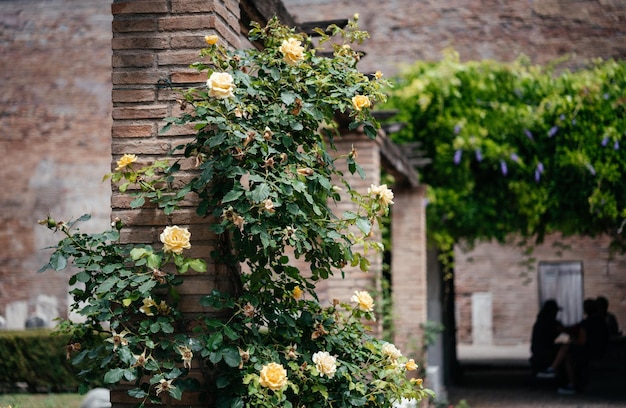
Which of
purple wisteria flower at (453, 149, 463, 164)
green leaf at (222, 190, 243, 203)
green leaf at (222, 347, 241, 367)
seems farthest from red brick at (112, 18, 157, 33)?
purple wisteria flower at (453, 149, 463, 164)

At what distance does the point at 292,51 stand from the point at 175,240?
0.87 metres

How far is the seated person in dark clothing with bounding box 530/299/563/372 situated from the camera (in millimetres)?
12406

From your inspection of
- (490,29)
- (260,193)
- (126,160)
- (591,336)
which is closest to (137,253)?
(126,160)

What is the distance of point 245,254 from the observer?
335 cm

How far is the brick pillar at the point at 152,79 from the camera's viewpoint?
3.58 metres

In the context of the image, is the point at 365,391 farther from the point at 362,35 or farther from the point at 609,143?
the point at 609,143

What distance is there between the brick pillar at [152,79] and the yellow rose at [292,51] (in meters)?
0.38

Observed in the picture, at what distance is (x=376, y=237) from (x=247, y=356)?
4.01 metres

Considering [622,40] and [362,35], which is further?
[622,40]

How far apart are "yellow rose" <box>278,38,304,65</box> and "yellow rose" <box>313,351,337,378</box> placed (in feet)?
3.74

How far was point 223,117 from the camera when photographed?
3.29m

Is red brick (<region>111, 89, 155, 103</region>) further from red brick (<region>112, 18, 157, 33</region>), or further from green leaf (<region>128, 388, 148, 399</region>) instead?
green leaf (<region>128, 388, 148, 399</region>)

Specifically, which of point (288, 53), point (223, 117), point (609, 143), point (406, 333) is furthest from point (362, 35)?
point (609, 143)

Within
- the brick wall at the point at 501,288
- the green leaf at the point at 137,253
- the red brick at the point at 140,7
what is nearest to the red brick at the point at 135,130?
the red brick at the point at 140,7
